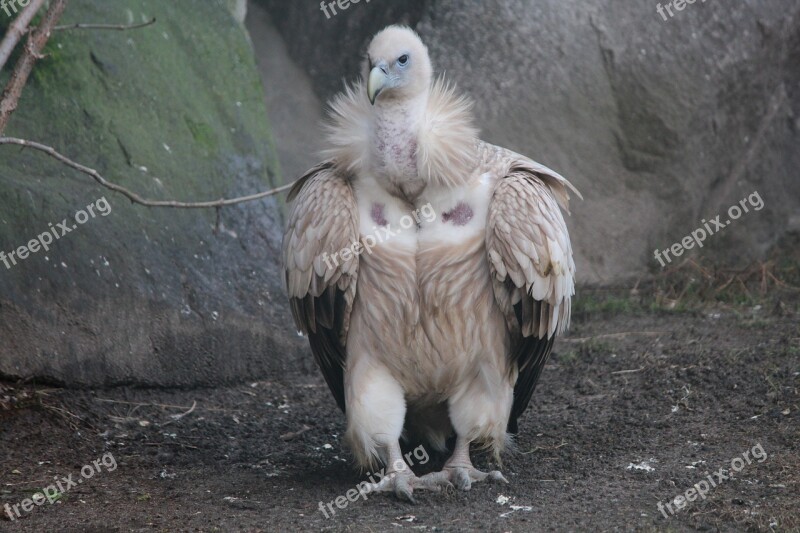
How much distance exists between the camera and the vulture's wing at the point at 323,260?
448 centimetres

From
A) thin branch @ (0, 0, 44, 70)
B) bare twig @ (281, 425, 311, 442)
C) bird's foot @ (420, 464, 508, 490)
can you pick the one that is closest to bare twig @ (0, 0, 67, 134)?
thin branch @ (0, 0, 44, 70)

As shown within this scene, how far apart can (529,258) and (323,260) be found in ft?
2.83

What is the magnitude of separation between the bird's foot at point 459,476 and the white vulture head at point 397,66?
64.0 inches

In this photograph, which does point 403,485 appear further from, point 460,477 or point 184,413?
point 184,413

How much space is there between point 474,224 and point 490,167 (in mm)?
305

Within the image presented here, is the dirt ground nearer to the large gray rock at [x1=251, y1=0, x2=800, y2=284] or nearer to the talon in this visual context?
the talon

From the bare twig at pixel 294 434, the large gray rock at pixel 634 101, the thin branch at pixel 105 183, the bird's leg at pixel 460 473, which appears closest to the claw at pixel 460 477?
the bird's leg at pixel 460 473

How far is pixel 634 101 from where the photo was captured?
7785mm

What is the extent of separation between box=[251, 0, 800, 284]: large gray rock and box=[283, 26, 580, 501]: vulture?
9.84 feet

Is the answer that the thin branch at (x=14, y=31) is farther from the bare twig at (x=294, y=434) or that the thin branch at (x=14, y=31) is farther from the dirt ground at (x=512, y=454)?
the bare twig at (x=294, y=434)

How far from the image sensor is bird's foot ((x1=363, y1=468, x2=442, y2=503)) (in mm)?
4449

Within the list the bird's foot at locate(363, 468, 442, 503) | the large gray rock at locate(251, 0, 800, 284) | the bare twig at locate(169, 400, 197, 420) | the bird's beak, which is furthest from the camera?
the large gray rock at locate(251, 0, 800, 284)

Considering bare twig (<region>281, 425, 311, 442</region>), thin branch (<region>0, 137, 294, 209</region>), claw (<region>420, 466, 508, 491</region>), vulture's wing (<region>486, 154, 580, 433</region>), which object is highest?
thin branch (<region>0, 137, 294, 209</region>)

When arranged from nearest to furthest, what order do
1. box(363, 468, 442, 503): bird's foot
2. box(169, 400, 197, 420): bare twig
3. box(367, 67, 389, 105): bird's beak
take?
1. box(367, 67, 389, 105): bird's beak
2. box(363, 468, 442, 503): bird's foot
3. box(169, 400, 197, 420): bare twig
